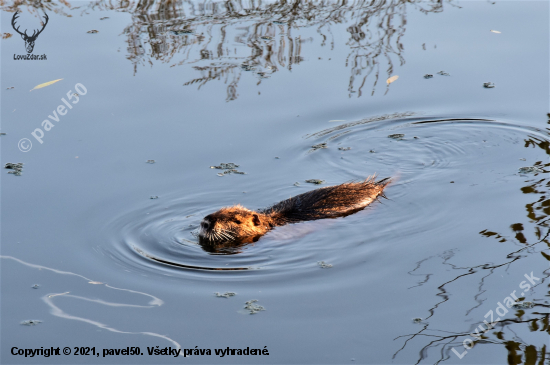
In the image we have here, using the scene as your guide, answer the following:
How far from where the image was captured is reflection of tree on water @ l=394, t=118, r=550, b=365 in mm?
3674

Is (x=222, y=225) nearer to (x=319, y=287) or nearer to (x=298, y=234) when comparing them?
(x=298, y=234)

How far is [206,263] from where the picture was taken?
16.4 ft

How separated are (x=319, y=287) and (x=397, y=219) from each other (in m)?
1.53

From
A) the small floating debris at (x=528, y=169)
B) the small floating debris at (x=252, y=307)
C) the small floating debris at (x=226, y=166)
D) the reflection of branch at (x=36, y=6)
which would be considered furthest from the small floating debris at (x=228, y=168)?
the reflection of branch at (x=36, y=6)

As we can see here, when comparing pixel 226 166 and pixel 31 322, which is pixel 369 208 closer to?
pixel 226 166

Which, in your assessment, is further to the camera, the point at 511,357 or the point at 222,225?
the point at 222,225

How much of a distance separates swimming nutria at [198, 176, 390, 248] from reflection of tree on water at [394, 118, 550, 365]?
1172 millimetres

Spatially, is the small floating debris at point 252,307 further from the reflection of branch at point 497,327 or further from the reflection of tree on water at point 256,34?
the reflection of tree on water at point 256,34

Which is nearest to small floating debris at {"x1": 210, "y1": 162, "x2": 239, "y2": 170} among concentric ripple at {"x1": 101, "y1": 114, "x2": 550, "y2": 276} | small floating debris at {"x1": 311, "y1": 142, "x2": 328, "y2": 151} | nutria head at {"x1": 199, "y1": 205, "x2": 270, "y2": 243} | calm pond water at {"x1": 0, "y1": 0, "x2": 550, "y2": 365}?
calm pond water at {"x1": 0, "y1": 0, "x2": 550, "y2": 365}

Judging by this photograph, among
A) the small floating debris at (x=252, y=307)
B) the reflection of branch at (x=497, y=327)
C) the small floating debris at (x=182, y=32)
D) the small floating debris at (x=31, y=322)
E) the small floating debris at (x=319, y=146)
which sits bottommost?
the small floating debris at (x=31, y=322)

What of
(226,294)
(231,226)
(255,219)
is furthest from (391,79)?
(226,294)

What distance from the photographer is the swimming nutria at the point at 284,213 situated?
212 inches

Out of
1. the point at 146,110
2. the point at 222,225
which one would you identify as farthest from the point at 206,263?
the point at 146,110

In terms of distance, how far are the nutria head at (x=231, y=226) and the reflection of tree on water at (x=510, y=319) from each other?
5.01 feet
